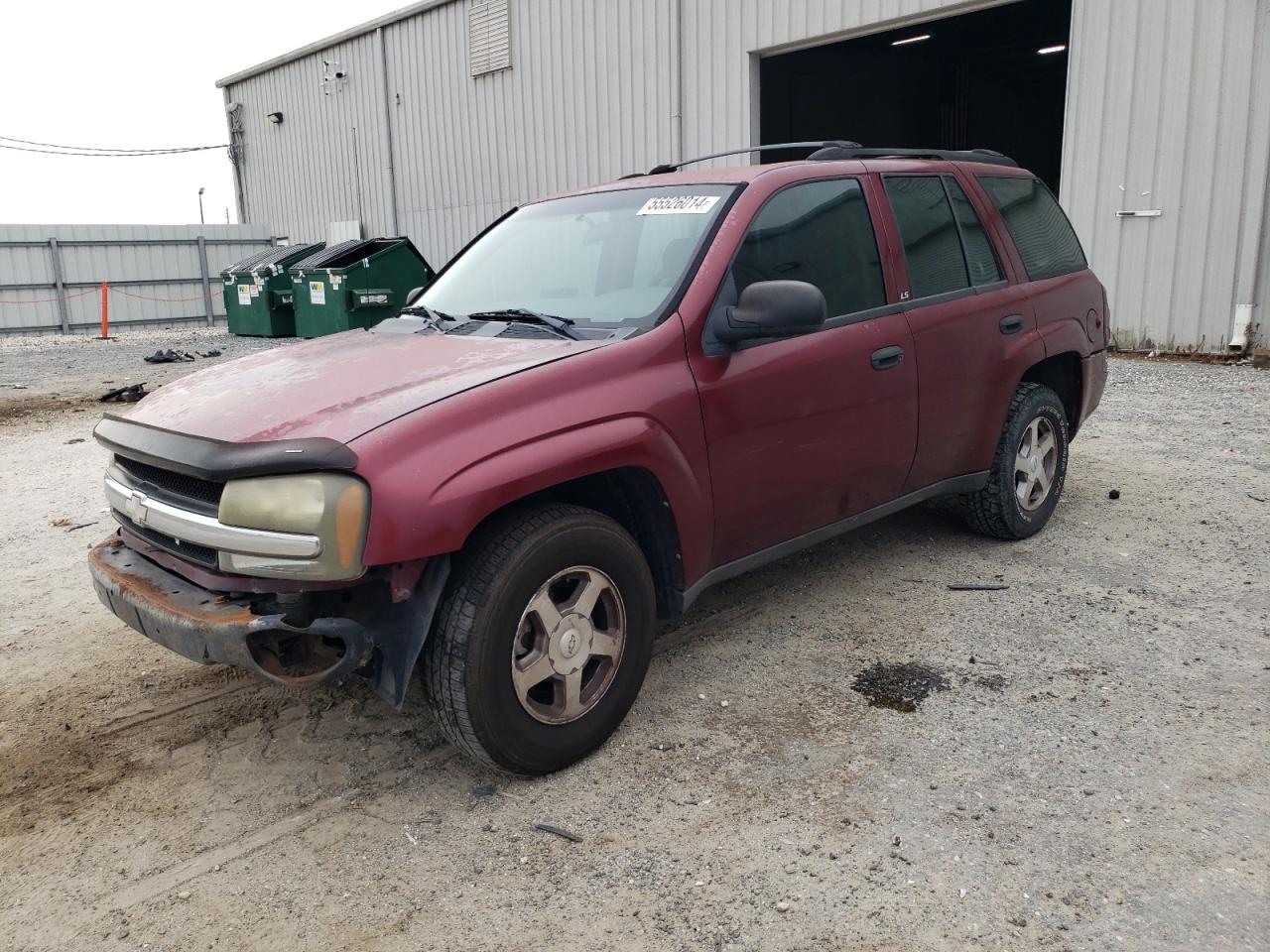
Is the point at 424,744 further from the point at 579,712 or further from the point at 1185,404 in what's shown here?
the point at 1185,404

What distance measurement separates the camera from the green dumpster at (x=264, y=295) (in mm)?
18031

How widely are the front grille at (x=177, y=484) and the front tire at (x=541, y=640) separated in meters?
0.71

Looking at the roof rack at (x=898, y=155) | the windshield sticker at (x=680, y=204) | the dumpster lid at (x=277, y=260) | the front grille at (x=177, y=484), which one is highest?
the roof rack at (x=898, y=155)

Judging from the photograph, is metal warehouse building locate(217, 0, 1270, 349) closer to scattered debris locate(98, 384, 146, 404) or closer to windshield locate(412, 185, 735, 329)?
scattered debris locate(98, 384, 146, 404)

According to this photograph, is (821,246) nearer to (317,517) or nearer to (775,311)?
(775,311)

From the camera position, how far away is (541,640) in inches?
114

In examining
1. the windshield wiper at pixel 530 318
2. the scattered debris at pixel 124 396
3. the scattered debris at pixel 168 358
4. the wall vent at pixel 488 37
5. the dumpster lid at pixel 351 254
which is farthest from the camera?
the wall vent at pixel 488 37

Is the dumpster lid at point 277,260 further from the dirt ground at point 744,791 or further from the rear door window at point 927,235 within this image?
the rear door window at point 927,235

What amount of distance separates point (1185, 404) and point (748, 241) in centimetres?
649

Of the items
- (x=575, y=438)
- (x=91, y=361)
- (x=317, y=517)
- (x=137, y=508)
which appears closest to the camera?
(x=317, y=517)

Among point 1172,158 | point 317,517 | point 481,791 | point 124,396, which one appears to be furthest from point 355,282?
point 317,517

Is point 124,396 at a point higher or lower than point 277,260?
lower

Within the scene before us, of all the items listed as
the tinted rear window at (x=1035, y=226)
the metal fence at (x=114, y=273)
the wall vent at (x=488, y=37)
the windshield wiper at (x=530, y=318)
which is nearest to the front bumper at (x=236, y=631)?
the windshield wiper at (x=530, y=318)

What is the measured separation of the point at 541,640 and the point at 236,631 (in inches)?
33.1
